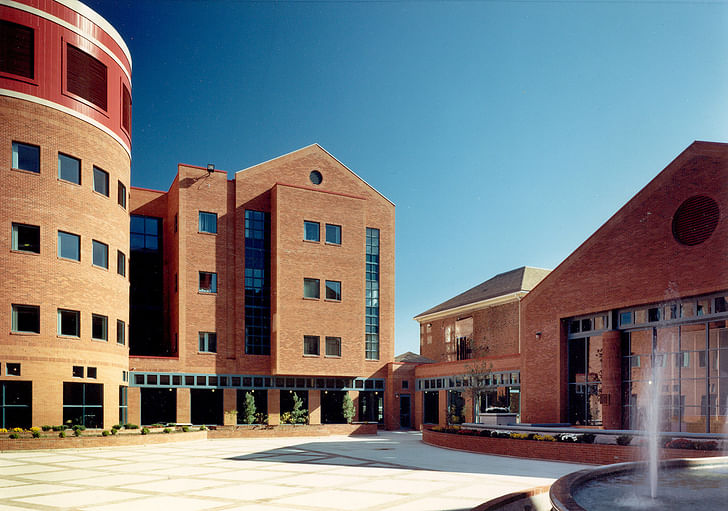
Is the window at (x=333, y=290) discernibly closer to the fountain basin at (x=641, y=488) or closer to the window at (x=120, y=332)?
the window at (x=120, y=332)

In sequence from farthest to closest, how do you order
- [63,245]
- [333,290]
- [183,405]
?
1. [333,290]
2. [183,405]
3. [63,245]

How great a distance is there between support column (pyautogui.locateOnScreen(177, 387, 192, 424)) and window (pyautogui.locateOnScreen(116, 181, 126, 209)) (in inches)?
455

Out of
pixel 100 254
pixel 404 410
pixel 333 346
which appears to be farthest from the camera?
pixel 404 410

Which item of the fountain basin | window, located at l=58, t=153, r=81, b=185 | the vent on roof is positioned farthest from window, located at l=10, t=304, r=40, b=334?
the vent on roof

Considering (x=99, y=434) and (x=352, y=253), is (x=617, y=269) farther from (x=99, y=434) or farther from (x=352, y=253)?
(x=99, y=434)

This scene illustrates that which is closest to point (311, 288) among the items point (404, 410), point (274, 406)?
point (274, 406)

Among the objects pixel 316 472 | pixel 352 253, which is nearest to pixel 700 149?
pixel 316 472

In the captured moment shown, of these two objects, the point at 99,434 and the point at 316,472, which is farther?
the point at 99,434

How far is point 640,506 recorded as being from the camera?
323 inches

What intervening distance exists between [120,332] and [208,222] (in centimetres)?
942

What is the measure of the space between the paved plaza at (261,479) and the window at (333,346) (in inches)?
630

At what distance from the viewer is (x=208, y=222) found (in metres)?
39.5

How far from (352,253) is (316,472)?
2572cm

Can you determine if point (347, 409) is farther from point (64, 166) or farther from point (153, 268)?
point (64, 166)
